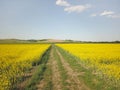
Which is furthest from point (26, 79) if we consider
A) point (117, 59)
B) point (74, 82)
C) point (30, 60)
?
point (117, 59)

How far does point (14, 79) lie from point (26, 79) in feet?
3.57

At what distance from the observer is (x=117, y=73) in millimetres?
13086

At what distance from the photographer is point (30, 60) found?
21188mm

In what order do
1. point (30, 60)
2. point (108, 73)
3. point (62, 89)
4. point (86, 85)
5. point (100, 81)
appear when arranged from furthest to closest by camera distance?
1. point (30, 60)
2. point (108, 73)
3. point (100, 81)
4. point (86, 85)
5. point (62, 89)

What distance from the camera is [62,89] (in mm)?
11320

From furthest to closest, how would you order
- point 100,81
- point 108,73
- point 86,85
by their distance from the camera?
point 108,73
point 100,81
point 86,85

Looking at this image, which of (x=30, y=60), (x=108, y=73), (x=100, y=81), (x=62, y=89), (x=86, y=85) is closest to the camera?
(x=62, y=89)

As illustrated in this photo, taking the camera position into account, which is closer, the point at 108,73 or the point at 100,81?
the point at 100,81

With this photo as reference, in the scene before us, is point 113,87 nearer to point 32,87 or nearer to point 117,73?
point 117,73

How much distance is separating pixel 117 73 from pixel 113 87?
196 centimetres

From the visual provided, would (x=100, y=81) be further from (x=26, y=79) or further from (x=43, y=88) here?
(x=26, y=79)

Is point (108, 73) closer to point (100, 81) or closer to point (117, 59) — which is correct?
point (100, 81)

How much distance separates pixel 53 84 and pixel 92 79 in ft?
9.53

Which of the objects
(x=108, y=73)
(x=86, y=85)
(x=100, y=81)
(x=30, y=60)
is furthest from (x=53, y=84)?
(x=30, y=60)
